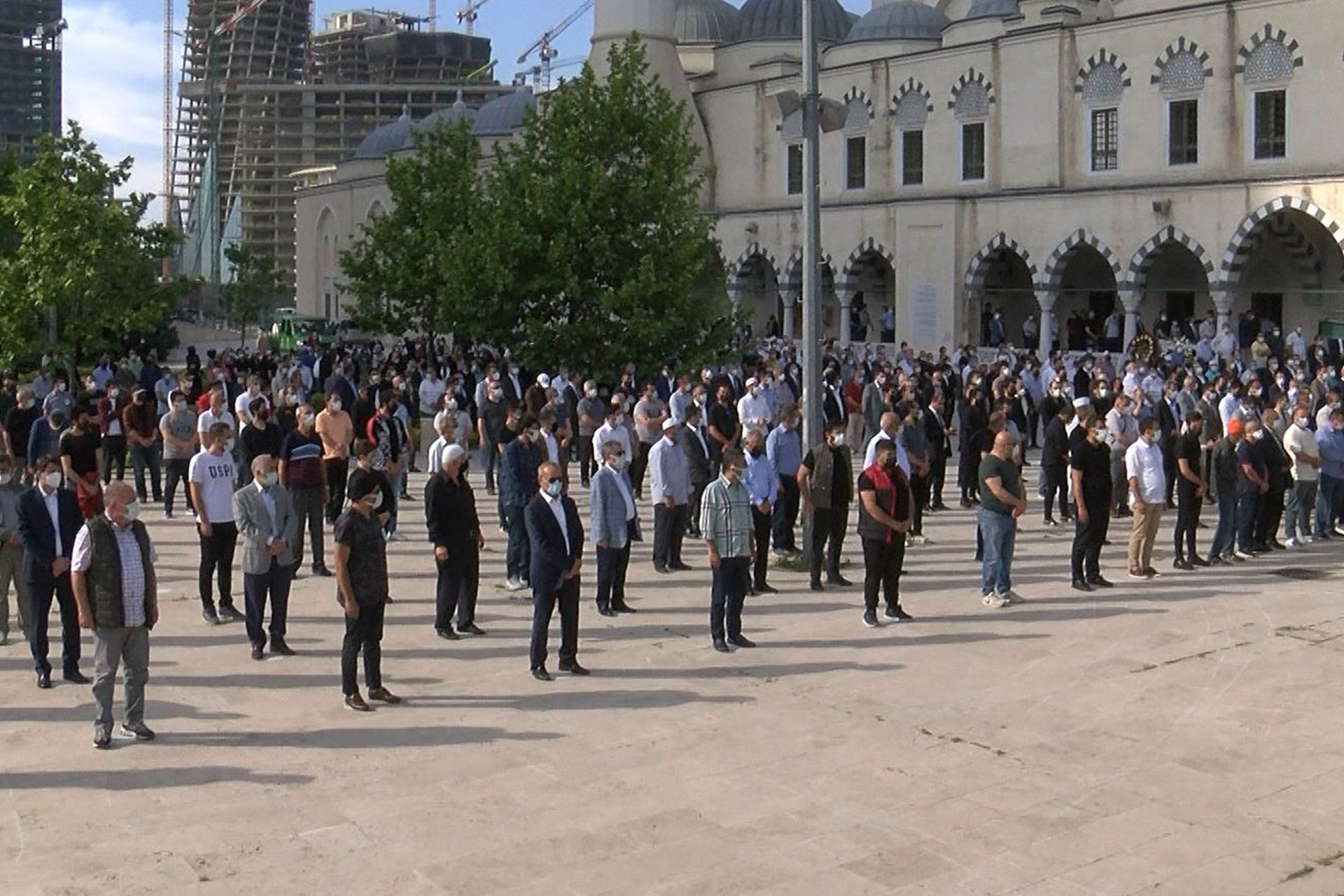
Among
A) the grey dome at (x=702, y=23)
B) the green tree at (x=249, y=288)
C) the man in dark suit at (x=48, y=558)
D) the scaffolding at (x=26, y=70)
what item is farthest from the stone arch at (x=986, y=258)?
the scaffolding at (x=26, y=70)

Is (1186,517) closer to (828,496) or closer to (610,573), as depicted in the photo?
(828,496)

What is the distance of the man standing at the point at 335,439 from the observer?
15.1 meters

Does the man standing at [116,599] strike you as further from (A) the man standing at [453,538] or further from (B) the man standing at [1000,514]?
(B) the man standing at [1000,514]

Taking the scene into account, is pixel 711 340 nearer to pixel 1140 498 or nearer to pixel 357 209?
pixel 1140 498

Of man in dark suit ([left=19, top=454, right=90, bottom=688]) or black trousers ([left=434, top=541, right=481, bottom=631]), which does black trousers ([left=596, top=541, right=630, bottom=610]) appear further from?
man in dark suit ([left=19, top=454, right=90, bottom=688])

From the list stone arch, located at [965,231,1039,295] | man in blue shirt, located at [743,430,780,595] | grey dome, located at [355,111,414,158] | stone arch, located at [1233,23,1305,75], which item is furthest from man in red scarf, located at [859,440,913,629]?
grey dome, located at [355,111,414,158]

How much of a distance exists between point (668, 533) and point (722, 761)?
5.48m

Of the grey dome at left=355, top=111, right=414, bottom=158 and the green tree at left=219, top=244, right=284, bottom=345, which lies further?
the green tree at left=219, top=244, right=284, bottom=345

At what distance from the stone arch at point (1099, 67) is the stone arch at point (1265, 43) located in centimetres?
259

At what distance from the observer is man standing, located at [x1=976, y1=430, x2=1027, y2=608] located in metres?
12.4

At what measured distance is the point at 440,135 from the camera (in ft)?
128

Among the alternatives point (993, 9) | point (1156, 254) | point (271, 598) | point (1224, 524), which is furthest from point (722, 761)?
point (993, 9)

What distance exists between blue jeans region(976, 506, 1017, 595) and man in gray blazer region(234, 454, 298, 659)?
5385mm

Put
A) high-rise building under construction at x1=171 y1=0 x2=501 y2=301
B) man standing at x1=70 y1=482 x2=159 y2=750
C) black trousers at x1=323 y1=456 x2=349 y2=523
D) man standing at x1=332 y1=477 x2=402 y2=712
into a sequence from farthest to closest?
1. high-rise building under construction at x1=171 y1=0 x2=501 y2=301
2. black trousers at x1=323 y1=456 x2=349 y2=523
3. man standing at x1=332 y1=477 x2=402 y2=712
4. man standing at x1=70 y1=482 x2=159 y2=750
